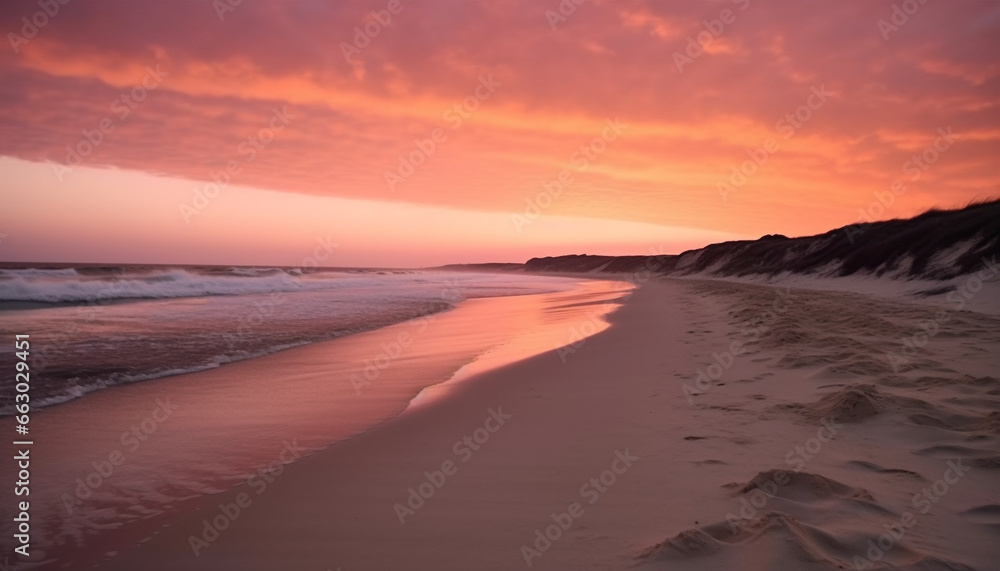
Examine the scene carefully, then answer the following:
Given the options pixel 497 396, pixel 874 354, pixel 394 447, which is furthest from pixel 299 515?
pixel 874 354

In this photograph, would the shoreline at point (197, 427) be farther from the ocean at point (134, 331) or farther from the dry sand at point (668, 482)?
the ocean at point (134, 331)

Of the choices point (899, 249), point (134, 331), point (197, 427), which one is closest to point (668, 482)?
point (197, 427)

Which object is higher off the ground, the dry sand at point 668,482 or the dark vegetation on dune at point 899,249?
the dark vegetation on dune at point 899,249

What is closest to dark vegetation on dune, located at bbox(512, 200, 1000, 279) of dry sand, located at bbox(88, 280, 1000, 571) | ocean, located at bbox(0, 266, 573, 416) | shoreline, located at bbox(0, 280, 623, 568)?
dry sand, located at bbox(88, 280, 1000, 571)

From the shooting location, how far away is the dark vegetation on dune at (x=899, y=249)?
16719 mm

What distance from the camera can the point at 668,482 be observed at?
3.47 metres

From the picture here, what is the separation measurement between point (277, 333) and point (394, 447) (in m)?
9.35

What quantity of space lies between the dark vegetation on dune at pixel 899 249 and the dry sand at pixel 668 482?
45.2 feet

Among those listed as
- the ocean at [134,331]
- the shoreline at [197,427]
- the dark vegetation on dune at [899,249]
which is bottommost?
the shoreline at [197,427]

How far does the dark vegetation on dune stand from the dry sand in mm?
13777

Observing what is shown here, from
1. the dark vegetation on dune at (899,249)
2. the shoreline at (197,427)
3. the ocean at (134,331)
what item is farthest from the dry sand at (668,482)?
the dark vegetation on dune at (899,249)

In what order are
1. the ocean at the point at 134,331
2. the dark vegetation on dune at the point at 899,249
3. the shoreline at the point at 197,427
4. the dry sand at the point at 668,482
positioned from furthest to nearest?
the dark vegetation on dune at the point at 899,249 → the ocean at the point at 134,331 → the shoreline at the point at 197,427 → the dry sand at the point at 668,482

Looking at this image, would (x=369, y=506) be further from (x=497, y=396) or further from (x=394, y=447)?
(x=497, y=396)

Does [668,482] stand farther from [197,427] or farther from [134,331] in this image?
[134,331]
